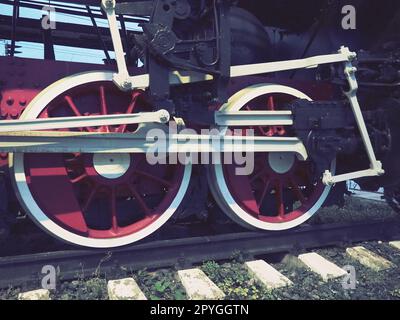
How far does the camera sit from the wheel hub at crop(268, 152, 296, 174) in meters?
3.03

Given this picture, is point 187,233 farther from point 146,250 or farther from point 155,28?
point 155,28

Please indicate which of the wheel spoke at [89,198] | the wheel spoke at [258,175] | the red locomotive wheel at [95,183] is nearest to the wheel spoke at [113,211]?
the red locomotive wheel at [95,183]

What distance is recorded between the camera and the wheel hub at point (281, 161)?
3.03 metres

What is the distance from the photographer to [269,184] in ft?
10.2

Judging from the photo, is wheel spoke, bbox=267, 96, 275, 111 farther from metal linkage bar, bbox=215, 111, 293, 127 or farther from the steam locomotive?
metal linkage bar, bbox=215, 111, 293, 127

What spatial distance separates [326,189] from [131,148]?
1839mm

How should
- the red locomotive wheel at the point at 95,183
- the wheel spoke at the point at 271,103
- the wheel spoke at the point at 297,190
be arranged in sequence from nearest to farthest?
1. the red locomotive wheel at the point at 95,183
2. the wheel spoke at the point at 271,103
3. the wheel spoke at the point at 297,190

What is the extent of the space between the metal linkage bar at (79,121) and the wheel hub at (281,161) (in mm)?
1180

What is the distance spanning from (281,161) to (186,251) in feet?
3.88

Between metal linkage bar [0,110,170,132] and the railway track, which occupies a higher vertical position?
metal linkage bar [0,110,170,132]

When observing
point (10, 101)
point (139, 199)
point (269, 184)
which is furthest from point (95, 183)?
point (269, 184)

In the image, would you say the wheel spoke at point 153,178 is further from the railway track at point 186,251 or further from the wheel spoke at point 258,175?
the wheel spoke at point 258,175

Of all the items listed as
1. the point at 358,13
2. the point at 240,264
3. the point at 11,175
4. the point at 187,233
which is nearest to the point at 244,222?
the point at 240,264

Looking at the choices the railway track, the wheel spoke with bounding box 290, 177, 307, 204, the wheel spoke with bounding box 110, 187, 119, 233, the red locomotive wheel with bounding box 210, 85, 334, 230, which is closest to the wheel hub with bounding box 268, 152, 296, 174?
the red locomotive wheel with bounding box 210, 85, 334, 230
